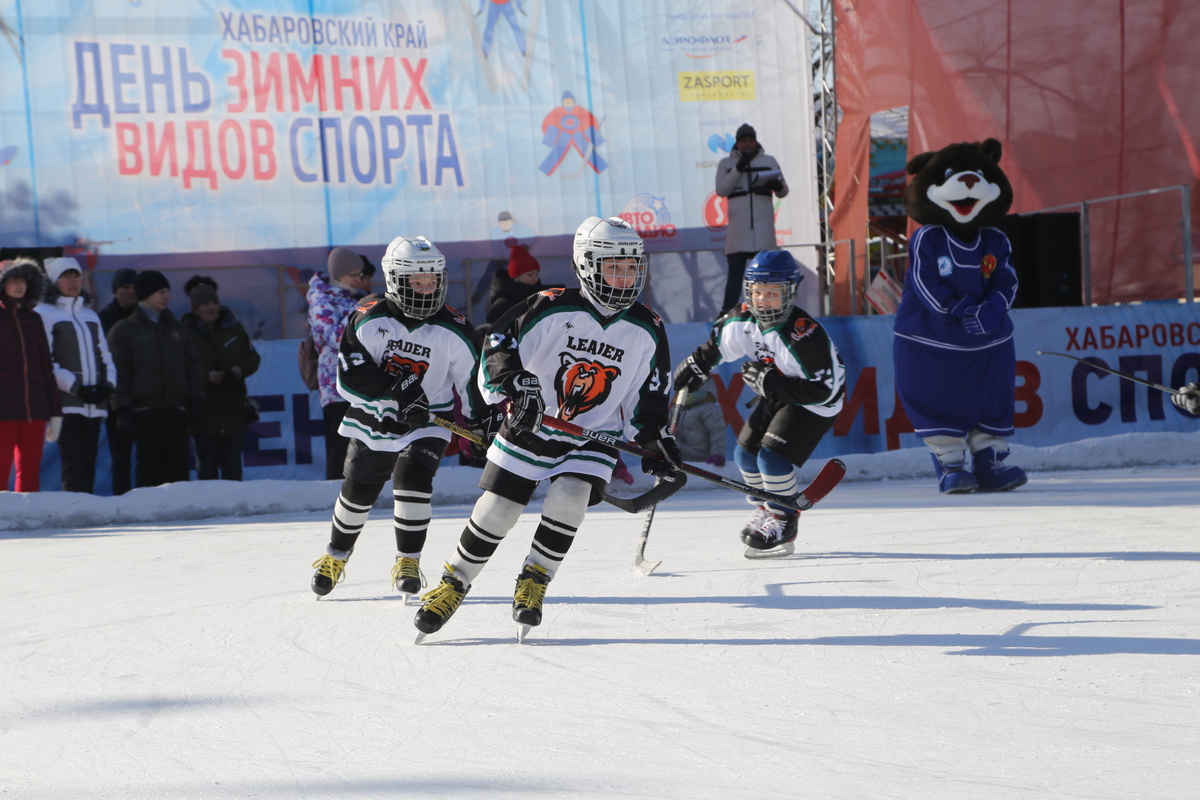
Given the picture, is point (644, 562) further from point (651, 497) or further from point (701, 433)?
point (701, 433)

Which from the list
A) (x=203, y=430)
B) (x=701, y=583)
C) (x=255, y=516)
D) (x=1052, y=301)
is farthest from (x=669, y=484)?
(x=1052, y=301)

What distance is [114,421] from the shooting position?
7.02m

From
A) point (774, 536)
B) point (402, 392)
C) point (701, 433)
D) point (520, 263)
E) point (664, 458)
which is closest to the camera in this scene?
point (664, 458)

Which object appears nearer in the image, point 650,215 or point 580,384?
point 580,384

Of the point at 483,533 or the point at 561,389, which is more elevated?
the point at 561,389

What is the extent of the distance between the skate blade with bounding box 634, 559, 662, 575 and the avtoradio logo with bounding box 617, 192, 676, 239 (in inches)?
218

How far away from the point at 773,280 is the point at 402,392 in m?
1.62

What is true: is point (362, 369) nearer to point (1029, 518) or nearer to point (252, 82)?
point (1029, 518)

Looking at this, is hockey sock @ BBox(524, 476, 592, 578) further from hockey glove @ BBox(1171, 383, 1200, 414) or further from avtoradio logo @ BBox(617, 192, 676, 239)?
avtoradio logo @ BBox(617, 192, 676, 239)

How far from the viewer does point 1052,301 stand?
878 centimetres

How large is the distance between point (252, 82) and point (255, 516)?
390cm

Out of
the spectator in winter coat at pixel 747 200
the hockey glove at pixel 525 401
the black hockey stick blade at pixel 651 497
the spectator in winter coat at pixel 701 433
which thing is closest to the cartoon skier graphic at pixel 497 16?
the spectator in winter coat at pixel 747 200

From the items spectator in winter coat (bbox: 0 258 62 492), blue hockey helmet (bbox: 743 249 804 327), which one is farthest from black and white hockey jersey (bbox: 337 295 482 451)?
spectator in winter coat (bbox: 0 258 62 492)

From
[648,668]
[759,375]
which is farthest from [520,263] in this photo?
[648,668]
